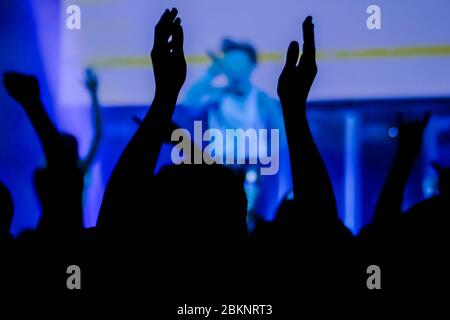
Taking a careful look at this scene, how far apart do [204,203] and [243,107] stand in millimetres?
367

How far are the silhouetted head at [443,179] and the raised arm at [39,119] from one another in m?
0.74

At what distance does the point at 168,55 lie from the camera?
1.08 m

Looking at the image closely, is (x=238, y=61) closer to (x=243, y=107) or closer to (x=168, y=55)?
(x=243, y=107)

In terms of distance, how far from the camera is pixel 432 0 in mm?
1331

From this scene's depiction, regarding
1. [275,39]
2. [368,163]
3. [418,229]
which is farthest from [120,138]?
[418,229]

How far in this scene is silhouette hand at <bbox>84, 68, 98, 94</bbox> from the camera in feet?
4.53

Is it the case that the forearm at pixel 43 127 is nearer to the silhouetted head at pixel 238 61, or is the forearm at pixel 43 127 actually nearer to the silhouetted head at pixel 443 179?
the silhouetted head at pixel 238 61

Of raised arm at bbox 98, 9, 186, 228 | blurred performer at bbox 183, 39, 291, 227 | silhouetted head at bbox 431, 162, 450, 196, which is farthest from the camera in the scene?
blurred performer at bbox 183, 39, 291, 227

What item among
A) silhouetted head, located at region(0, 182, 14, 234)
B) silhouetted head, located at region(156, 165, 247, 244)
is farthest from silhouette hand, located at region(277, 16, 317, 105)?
silhouetted head, located at region(0, 182, 14, 234)

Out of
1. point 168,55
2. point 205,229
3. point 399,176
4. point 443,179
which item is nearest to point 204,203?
point 205,229

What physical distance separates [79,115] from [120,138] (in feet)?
0.36

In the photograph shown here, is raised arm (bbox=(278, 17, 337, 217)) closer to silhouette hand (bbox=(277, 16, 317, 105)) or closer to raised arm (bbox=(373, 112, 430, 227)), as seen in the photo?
silhouette hand (bbox=(277, 16, 317, 105))

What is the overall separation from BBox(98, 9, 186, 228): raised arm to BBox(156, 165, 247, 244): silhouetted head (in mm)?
57
